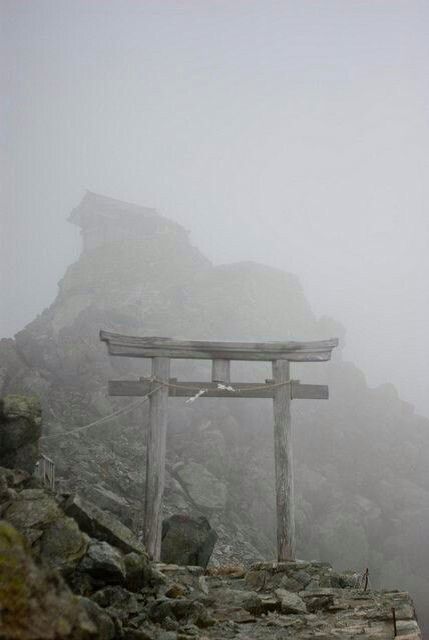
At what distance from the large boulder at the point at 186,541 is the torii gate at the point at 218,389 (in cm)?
81

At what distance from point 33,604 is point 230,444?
34.2 metres

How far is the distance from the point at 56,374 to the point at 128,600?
2985cm

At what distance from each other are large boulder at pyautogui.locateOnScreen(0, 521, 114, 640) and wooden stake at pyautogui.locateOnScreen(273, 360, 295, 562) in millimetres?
7329

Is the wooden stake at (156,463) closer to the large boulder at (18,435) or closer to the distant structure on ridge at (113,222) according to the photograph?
the large boulder at (18,435)

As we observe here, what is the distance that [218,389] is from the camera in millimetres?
9781

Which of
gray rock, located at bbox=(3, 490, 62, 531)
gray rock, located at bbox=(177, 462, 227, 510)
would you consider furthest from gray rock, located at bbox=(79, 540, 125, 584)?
gray rock, located at bbox=(177, 462, 227, 510)

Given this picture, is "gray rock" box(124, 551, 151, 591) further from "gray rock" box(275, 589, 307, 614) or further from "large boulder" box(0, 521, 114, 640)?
"large boulder" box(0, 521, 114, 640)

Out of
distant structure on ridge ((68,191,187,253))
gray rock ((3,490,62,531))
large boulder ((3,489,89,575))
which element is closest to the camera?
large boulder ((3,489,89,575))

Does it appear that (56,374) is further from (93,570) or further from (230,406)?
(93,570)

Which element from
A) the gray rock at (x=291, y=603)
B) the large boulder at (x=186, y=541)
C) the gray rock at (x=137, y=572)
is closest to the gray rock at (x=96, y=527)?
the gray rock at (x=137, y=572)

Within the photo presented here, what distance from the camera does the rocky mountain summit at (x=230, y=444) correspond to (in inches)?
993

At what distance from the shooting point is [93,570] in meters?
4.64

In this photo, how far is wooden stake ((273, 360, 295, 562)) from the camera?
9.14 meters

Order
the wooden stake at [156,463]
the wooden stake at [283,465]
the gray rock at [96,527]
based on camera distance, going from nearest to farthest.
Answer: the gray rock at [96,527] → the wooden stake at [156,463] → the wooden stake at [283,465]
